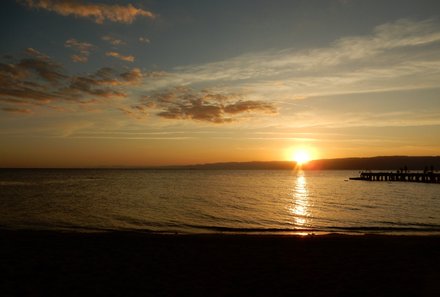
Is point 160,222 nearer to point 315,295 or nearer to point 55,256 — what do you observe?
point 55,256

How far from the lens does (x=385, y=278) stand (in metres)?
11.1

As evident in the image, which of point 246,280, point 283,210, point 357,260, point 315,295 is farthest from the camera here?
point 283,210

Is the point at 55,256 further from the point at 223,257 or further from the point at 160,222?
the point at 160,222

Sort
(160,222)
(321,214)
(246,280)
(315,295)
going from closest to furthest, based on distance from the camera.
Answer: (315,295), (246,280), (160,222), (321,214)

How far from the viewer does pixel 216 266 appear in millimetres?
12625

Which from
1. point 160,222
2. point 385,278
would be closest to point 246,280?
point 385,278

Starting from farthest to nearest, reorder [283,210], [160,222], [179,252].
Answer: [283,210] < [160,222] < [179,252]

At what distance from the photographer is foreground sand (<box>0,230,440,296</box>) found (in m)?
9.92

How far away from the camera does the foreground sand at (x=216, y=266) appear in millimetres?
9922

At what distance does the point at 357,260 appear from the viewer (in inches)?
535

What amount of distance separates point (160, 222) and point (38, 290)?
59.0ft

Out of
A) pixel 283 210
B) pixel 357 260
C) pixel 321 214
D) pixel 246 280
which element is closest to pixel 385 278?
pixel 357 260

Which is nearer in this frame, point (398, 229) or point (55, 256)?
point (55, 256)

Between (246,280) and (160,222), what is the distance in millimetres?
17592
